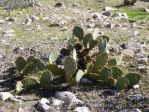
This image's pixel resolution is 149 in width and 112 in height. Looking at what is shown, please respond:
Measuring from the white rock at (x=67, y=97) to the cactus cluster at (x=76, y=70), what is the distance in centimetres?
31

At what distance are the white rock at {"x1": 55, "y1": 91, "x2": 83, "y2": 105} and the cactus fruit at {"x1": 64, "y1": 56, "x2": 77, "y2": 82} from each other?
1.14 ft

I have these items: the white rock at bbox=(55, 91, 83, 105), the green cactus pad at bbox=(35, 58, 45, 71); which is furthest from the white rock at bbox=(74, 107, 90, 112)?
the green cactus pad at bbox=(35, 58, 45, 71)

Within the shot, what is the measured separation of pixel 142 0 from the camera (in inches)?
707

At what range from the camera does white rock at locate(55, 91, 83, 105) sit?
318 inches

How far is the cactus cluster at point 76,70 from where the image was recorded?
841 centimetres

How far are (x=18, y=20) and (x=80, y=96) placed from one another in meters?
5.72

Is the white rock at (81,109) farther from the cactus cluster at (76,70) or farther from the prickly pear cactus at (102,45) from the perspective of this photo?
the prickly pear cactus at (102,45)

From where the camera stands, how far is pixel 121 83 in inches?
329

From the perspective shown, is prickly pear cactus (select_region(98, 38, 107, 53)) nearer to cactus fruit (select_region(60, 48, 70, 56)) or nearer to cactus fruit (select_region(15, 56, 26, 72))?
cactus fruit (select_region(60, 48, 70, 56))

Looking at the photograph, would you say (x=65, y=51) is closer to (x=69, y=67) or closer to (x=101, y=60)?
(x=101, y=60)

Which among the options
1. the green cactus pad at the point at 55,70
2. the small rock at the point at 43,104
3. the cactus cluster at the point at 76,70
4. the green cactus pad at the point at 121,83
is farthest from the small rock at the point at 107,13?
the small rock at the point at 43,104

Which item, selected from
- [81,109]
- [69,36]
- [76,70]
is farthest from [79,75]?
[69,36]

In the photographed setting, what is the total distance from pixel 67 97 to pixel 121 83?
0.98 meters

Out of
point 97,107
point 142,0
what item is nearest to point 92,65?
point 97,107
